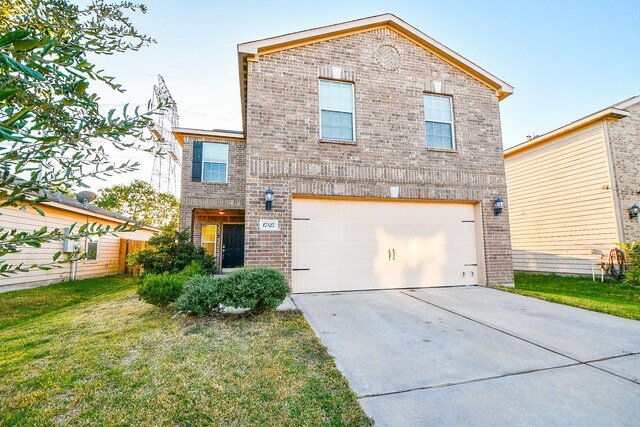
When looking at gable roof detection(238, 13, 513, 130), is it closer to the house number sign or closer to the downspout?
the house number sign

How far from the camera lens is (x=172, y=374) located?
114 inches

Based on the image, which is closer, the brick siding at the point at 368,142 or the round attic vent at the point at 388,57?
the brick siding at the point at 368,142

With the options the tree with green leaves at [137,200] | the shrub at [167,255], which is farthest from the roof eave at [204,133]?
the tree with green leaves at [137,200]

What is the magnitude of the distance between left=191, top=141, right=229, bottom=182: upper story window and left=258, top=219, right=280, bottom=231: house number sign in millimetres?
5626

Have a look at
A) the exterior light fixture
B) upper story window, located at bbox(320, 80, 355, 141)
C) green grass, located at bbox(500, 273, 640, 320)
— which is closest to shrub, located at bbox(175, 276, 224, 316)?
upper story window, located at bbox(320, 80, 355, 141)

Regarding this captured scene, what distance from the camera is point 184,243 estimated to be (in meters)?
8.03

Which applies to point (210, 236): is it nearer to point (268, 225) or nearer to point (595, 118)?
point (268, 225)

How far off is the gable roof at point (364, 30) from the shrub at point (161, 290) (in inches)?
197

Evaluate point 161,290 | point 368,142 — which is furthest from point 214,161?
point 161,290

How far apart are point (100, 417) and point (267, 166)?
5063 mm

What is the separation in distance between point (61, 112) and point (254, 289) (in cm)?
351

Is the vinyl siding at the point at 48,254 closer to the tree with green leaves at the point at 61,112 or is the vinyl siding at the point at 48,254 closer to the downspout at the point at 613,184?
the tree with green leaves at the point at 61,112

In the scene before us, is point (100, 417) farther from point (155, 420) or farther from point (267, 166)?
point (267, 166)

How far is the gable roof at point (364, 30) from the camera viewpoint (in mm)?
6820
